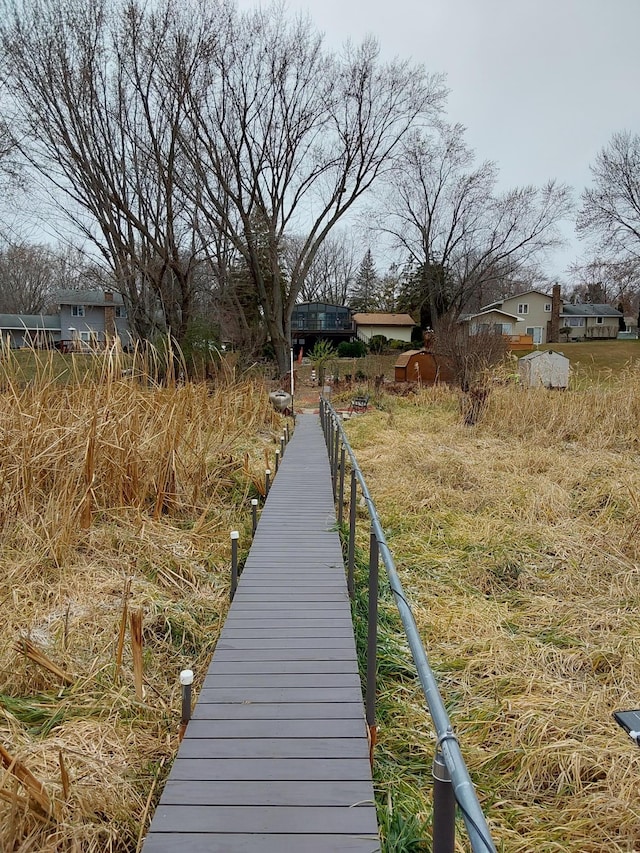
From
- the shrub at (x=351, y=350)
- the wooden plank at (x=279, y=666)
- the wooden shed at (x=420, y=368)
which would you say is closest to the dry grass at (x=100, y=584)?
the wooden plank at (x=279, y=666)

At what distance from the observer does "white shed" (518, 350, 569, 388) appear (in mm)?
11883

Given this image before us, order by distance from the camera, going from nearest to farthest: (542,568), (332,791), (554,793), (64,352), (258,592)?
(332,791)
(554,793)
(258,592)
(542,568)
(64,352)

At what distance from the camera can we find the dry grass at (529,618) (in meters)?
2.00

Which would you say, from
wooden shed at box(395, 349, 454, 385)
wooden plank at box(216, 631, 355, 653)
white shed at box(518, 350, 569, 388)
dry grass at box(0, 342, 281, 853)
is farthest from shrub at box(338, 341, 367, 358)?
wooden plank at box(216, 631, 355, 653)

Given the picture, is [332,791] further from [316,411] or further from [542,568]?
[316,411]

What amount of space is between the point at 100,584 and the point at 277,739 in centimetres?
174

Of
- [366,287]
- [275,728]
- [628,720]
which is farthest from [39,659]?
[366,287]

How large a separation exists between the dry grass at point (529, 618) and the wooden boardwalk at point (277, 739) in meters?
0.31

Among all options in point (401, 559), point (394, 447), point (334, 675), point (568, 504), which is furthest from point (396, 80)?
point (334, 675)

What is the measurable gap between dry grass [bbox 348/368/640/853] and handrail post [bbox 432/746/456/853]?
1.18 metres

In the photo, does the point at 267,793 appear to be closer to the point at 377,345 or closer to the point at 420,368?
the point at 420,368

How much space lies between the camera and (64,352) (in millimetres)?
5059

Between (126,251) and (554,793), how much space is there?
13519mm

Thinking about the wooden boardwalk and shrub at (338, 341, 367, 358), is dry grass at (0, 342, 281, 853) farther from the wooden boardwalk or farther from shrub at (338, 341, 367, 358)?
shrub at (338, 341, 367, 358)
